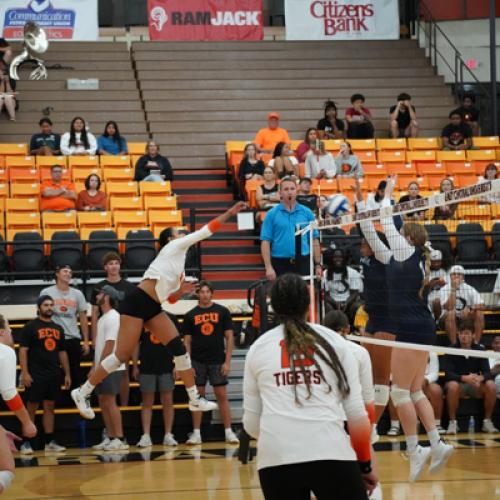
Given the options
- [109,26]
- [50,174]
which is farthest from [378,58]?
[50,174]

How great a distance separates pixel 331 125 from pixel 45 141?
5070 mm

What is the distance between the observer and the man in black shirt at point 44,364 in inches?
507

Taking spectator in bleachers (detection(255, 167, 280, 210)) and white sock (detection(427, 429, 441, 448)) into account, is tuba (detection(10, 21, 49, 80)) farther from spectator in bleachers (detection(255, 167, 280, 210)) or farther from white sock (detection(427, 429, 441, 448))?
white sock (detection(427, 429, 441, 448))

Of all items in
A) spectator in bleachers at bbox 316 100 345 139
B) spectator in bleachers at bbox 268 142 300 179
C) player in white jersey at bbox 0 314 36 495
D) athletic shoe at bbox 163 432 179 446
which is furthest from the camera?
spectator in bleachers at bbox 316 100 345 139

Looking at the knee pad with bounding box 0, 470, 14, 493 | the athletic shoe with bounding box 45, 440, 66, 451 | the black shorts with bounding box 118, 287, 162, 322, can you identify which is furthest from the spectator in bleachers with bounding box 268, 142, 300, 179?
the knee pad with bounding box 0, 470, 14, 493

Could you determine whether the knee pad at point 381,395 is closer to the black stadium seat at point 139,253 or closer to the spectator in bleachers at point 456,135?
the black stadium seat at point 139,253

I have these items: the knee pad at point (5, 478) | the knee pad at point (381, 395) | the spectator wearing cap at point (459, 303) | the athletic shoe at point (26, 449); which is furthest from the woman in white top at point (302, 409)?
the athletic shoe at point (26, 449)

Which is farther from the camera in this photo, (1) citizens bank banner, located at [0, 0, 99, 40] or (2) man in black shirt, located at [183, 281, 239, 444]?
(1) citizens bank banner, located at [0, 0, 99, 40]

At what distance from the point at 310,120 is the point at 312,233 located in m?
10.0

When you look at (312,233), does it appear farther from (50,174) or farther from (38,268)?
(50,174)

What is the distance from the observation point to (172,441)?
12.8m

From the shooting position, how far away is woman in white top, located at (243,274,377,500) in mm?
4523

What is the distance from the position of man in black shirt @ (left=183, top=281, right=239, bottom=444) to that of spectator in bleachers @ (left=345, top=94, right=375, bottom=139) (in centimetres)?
723

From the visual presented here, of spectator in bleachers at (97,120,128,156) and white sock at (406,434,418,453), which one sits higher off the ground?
spectator in bleachers at (97,120,128,156)
